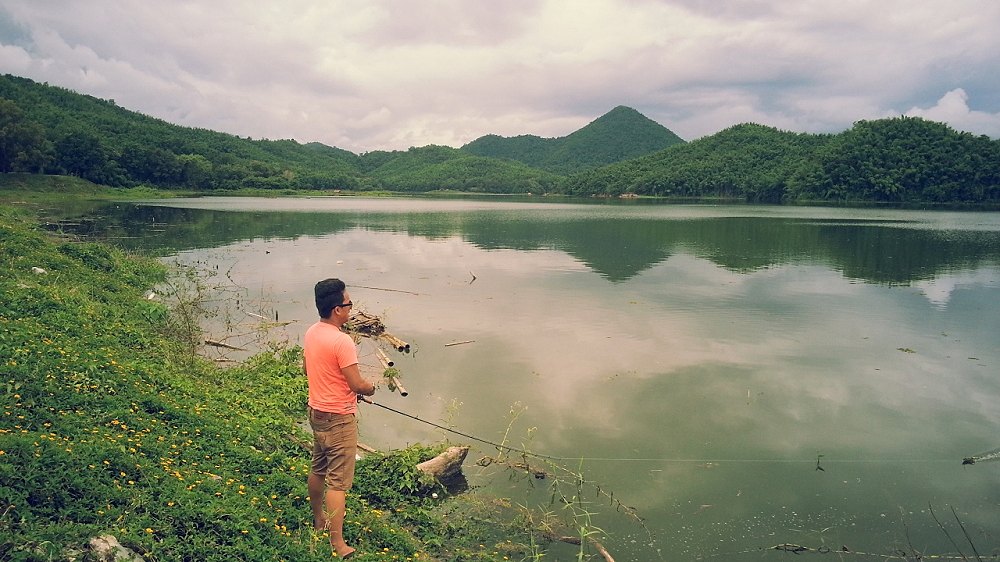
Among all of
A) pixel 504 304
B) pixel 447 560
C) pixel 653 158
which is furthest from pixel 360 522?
pixel 653 158

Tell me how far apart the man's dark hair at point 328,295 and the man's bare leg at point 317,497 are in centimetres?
161

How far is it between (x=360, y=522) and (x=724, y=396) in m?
7.82

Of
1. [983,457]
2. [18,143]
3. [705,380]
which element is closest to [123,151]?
[18,143]

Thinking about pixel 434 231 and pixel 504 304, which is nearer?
pixel 504 304

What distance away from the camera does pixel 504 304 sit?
19141 mm

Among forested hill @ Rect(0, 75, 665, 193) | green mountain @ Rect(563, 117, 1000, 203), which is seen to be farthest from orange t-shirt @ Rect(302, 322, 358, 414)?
green mountain @ Rect(563, 117, 1000, 203)

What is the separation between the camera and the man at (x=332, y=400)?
536 cm

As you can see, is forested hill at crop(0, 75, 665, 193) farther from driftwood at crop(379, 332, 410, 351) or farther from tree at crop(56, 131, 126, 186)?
driftwood at crop(379, 332, 410, 351)

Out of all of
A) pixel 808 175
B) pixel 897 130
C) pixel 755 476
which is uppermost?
pixel 897 130

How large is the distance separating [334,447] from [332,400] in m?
0.48

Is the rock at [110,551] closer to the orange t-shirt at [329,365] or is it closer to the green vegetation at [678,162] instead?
the orange t-shirt at [329,365]

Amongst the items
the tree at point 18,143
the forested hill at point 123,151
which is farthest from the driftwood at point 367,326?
the forested hill at point 123,151

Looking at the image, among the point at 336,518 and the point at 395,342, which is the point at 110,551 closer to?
the point at 336,518

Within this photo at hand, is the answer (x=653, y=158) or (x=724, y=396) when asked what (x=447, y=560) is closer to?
(x=724, y=396)
